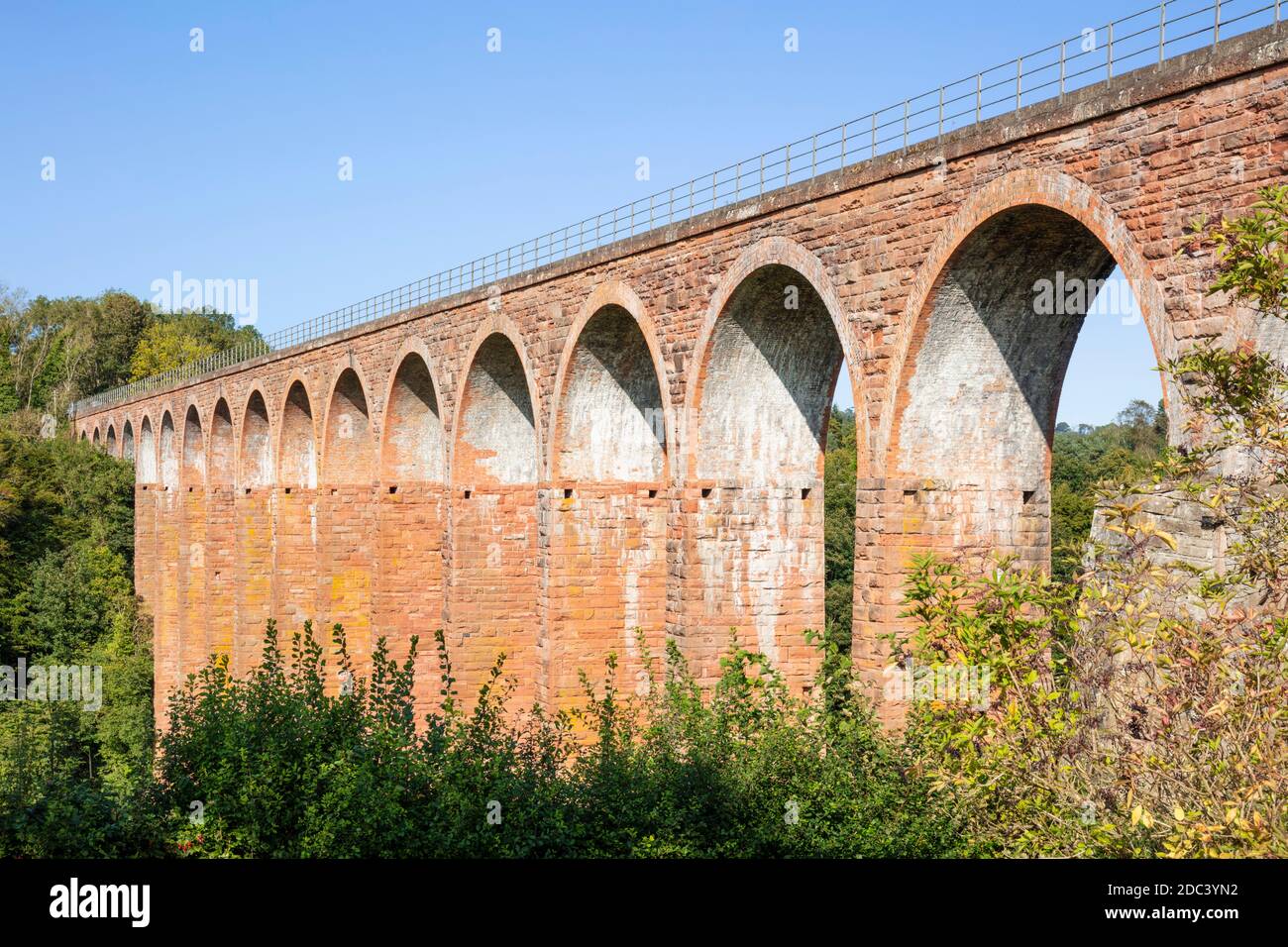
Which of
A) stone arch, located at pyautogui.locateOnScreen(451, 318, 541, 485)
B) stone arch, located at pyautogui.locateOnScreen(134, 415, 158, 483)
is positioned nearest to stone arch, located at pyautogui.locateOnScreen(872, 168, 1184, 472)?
stone arch, located at pyautogui.locateOnScreen(451, 318, 541, 485)

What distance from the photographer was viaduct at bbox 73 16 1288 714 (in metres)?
9.83

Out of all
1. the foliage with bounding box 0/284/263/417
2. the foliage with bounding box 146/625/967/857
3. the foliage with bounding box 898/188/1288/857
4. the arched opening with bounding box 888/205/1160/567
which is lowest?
the foliage with bounding box 146/625/967/857

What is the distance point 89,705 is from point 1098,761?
33593 millimetres

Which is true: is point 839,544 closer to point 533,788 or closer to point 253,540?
point 253,540

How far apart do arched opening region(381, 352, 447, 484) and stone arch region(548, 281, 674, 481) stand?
7074 mm

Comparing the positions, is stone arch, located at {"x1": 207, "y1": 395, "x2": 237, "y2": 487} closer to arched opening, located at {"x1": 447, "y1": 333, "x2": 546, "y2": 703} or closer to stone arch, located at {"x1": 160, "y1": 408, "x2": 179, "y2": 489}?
stone arch, located at {"x1": 160, "y1": 408, "x2": 179, "y2": 489}

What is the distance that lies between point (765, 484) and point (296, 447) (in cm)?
1962

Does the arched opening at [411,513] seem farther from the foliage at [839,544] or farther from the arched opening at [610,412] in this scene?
the foliage at [839,544]

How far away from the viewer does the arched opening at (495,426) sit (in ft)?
74.7

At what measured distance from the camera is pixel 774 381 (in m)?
16.2

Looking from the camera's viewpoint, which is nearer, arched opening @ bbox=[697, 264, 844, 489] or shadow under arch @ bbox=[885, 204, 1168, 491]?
shadow under arch @ bbox=[885, 204, 1168, 491]
